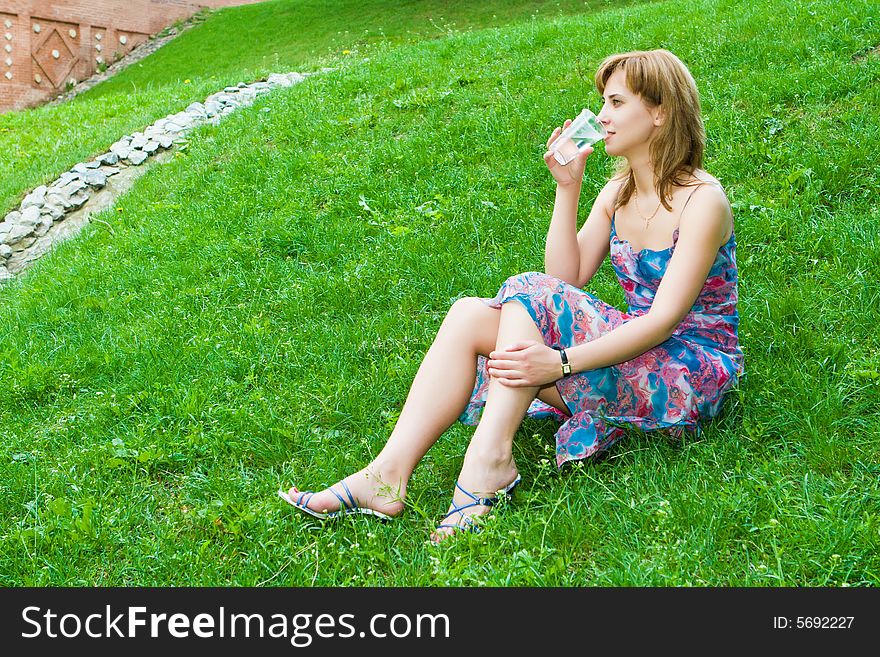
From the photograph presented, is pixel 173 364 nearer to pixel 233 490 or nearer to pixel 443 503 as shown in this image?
pixel 233 490

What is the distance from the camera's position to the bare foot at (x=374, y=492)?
2938 millimetres

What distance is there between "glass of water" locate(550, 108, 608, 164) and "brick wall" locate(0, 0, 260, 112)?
23404mm

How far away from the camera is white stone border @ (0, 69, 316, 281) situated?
8372 mm

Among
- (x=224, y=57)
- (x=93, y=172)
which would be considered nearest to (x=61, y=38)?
(x=224, y=57)

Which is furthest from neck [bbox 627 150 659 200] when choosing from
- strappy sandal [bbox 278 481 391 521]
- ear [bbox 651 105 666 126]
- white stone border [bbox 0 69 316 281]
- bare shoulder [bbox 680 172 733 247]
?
white stone border [bbox 0 69 316 281]

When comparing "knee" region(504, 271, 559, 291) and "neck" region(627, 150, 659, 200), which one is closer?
"knee" region(504, 271, 559, 291)

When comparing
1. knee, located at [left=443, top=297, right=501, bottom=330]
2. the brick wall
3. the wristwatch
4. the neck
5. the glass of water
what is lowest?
the wristwatch

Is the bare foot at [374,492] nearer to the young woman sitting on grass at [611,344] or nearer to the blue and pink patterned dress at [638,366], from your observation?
the young woman sitting on grass at [611,344]

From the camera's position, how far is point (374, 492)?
2.94 m

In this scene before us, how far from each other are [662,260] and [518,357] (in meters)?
0.74

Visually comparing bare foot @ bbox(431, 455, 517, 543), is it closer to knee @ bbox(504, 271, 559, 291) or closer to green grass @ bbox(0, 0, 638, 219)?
knee @ bbox(504, 271, 559, 291)

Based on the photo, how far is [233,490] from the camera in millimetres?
3369

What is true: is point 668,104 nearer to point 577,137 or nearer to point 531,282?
point 577,137

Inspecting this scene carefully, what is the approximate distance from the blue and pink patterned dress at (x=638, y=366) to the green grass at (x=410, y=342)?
0.13 m
